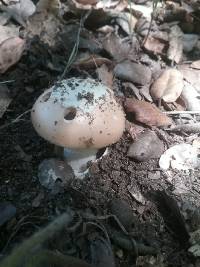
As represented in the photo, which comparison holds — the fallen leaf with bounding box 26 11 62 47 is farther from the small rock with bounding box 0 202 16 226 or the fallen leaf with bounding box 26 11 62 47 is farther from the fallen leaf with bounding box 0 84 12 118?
the small rock with bounding box 0 202 16 226

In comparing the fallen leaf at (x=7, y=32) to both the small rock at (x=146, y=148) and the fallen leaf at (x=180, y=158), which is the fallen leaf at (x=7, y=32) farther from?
the fallen leaf at (x=180, y=158)

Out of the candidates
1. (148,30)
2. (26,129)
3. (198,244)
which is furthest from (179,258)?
(148,30)

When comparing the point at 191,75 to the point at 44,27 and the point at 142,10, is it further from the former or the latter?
the point at 44,27

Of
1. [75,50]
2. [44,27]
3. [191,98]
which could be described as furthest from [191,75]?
[44,27]

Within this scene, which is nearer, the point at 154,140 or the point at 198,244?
the point at 198,244

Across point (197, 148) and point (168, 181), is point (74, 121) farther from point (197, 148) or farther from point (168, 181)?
point (197, 148)
